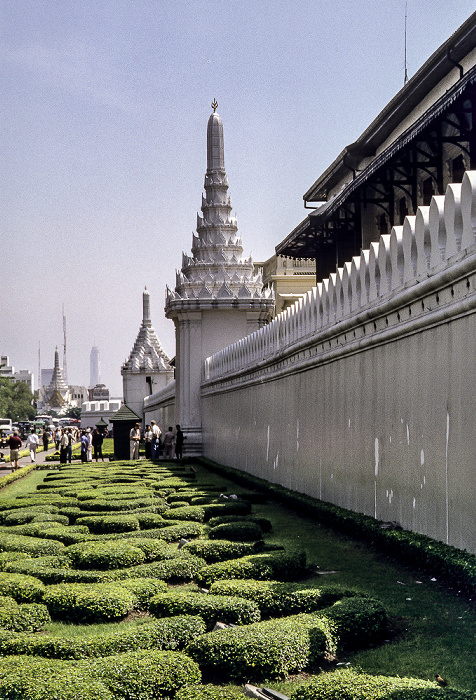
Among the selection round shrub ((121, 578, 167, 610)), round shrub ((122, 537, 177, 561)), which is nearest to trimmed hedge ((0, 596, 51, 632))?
round shrub ((121, 578, 167, 610))

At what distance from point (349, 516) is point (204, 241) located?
24.2m

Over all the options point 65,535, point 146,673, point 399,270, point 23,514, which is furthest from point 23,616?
point 23,514

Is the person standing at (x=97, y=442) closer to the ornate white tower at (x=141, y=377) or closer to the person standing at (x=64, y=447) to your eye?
the person standing at (x=64, y=447)

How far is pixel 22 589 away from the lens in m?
8.29

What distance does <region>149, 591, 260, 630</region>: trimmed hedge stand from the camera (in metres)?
6.84

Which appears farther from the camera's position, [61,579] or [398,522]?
[398,522]

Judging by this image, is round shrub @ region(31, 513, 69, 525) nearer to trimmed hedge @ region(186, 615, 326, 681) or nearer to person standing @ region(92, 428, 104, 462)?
trimmed hedge @ region(186, 615, 326, 681)

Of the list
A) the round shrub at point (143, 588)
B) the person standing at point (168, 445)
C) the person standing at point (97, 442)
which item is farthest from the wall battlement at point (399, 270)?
the person standing at point (97, 442)

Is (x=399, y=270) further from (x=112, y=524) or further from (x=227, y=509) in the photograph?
(x=112, y=524)

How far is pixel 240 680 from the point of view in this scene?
568 centimetres

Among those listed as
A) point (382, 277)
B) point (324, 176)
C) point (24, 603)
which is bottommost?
point (24, 603)

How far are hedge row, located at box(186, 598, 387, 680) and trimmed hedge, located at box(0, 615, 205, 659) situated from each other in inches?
14.6

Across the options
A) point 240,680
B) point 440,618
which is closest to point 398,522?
A: point 440,618

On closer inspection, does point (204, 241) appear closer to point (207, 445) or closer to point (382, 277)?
point (207, 445)
